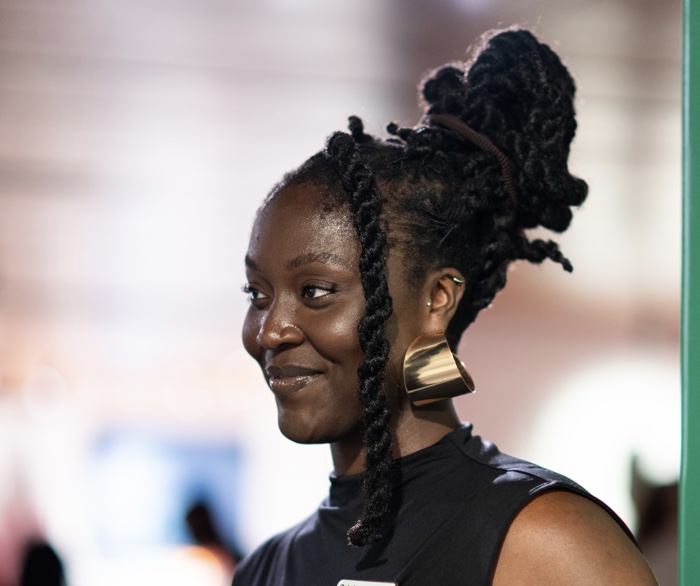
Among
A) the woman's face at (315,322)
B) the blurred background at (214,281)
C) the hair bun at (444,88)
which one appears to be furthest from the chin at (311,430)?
the blurred background at (214,281)

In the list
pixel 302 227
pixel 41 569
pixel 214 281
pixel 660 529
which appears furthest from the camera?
pixel 214 281

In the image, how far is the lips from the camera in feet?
4.84

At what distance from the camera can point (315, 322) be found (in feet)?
4.75

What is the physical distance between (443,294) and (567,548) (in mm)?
486

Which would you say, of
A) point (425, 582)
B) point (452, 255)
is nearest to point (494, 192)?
point (452, 255)

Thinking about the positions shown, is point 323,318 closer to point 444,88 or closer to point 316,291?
point 316,291

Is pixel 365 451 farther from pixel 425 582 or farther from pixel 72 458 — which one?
pixel 72 458

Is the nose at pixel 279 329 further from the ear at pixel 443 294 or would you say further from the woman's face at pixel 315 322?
the ear at pixel 443 294

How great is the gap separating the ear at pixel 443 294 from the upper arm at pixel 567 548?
358 millimetres

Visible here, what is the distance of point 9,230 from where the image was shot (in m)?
5.21

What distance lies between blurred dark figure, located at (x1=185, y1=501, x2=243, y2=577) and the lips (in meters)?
2.92

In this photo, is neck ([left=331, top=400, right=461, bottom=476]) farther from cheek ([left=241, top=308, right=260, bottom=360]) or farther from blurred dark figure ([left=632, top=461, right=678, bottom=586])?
blurred dark figure ([left=632, top=461, right=678, bottom=586])

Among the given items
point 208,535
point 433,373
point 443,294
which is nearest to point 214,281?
point 208,535

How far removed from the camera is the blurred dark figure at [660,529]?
4.36 meters
